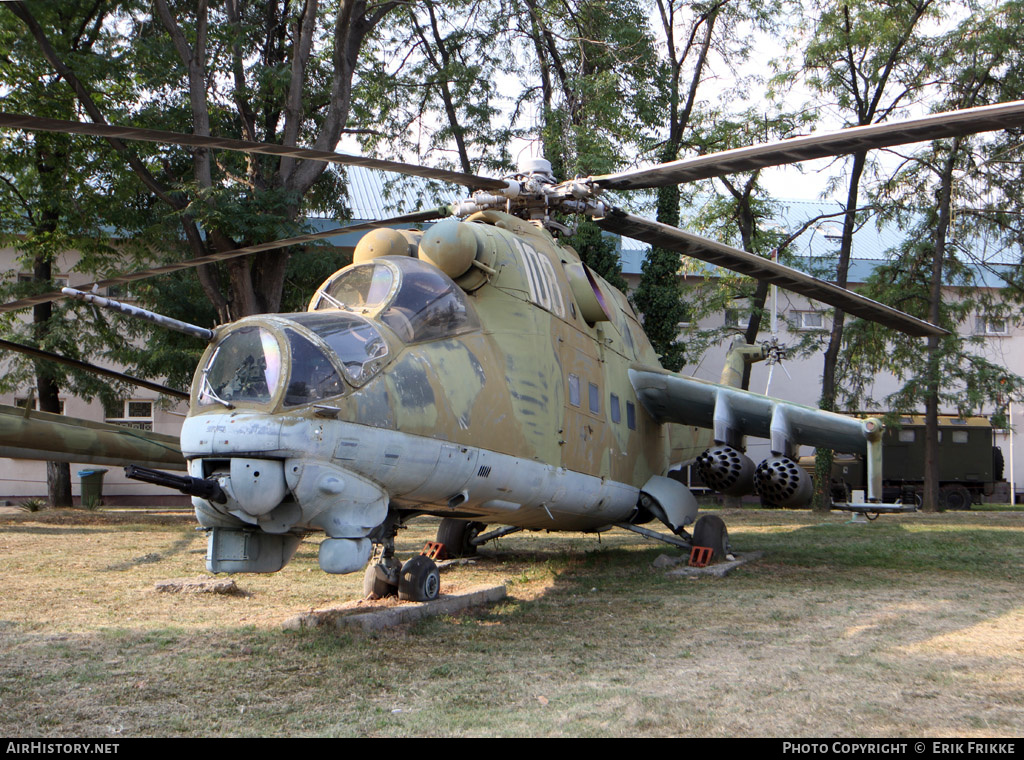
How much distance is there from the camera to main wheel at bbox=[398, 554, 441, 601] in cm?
811

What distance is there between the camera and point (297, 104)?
55.7ft

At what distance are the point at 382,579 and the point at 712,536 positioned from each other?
4.71 m

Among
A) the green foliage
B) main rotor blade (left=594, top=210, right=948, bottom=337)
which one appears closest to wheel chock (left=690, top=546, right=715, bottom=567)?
main rotor blade (left=594, top=210, right=948, bottom=337)

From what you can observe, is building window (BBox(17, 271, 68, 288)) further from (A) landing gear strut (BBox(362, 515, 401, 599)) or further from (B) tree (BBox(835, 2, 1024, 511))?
(B) tree (BBox(835, 2, 1024, 511))

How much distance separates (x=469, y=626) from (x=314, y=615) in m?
1.34

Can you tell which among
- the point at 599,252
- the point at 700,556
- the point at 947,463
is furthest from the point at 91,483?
the point at 947,463

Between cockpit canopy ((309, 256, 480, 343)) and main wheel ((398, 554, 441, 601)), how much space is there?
2.27 metres

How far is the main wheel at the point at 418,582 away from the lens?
8.11 m

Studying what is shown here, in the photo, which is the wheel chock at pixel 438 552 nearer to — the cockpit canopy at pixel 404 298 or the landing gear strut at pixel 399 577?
the landing gear strut at pixel 399 577

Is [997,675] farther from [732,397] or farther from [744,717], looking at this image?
[732,397]

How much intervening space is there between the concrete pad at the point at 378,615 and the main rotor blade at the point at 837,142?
455 centimetres

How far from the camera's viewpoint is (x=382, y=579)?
835 cm

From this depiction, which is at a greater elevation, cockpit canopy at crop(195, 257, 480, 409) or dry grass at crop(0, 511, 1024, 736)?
cockpit canopy at crop(195, 257, 480, 409)

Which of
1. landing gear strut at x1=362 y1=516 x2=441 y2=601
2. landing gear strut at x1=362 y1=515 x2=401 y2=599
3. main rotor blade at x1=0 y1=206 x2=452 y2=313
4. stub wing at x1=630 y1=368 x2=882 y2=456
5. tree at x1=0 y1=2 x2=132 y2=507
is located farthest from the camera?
tree at x1=0 y1=2 x2=132 y2=507
